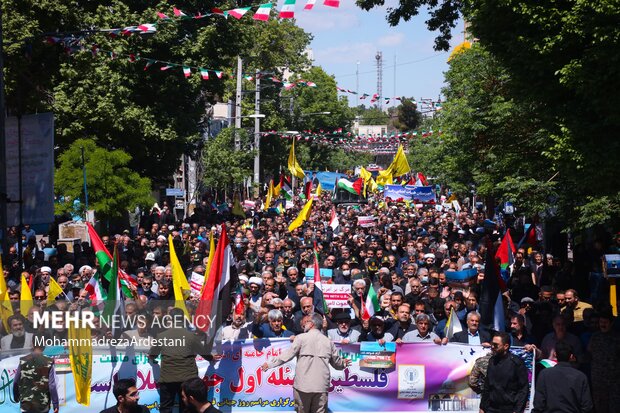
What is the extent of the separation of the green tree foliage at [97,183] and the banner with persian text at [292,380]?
50.4ft

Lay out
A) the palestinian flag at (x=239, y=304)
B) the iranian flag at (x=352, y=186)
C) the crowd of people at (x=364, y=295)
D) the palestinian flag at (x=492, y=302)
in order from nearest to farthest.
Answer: the crowd of people at (x=364, y=295)
the palestinian flag at (x=492, y=302)
the palestinian flag at (x=239, y=304)
the iranian flag at (x=352, y=186)

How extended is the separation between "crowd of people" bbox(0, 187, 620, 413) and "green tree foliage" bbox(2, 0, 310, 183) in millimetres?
5750

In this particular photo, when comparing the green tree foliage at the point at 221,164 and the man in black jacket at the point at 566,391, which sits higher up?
the green tree foliage at the point at 221,164

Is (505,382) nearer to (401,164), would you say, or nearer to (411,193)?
(411,193)

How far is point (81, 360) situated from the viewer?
11367 mm

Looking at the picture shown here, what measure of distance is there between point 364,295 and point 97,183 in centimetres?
1326

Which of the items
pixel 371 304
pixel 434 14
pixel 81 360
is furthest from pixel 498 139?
pixel 81 360

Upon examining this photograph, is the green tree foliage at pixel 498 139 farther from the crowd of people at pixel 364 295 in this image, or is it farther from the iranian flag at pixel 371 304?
the iranian flag at pixel 371 304

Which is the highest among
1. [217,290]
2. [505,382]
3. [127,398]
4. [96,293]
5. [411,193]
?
[411,193]

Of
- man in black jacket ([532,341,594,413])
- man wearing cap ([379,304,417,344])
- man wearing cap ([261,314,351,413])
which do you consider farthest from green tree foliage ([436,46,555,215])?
man in black jacket ([532,341,594,413])

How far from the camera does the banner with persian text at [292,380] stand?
1153 cm

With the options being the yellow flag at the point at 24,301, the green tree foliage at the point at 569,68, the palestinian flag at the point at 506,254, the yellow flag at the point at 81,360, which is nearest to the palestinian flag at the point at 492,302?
the green tree foliage at the point at 569,68

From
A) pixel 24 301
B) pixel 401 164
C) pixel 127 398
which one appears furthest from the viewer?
pixel 401 164

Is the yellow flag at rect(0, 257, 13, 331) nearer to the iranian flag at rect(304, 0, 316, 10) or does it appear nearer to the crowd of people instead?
the crowd of people
